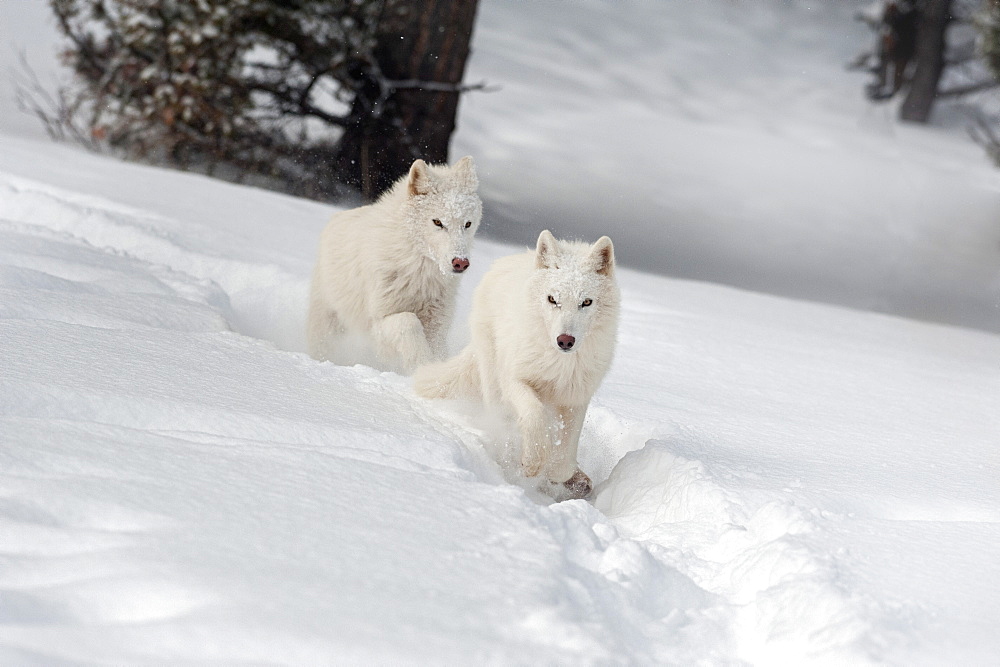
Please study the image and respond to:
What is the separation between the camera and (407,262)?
4.65 m

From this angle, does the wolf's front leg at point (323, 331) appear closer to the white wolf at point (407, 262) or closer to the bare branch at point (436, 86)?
the white wolf at point (407, 262)

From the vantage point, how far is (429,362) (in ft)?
14.9

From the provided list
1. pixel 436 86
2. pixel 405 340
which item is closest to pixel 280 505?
pixel 405 340

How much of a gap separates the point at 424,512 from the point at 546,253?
4.78 feet

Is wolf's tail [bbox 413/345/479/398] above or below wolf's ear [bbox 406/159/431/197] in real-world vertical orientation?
below

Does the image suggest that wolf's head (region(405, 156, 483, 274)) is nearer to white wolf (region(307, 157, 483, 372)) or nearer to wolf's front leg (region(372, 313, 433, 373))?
white wolf (region(307, 157, 483, 372))

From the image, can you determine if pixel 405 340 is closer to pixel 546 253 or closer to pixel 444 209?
pixel 444 209

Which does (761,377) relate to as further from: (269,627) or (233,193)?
(233,193)

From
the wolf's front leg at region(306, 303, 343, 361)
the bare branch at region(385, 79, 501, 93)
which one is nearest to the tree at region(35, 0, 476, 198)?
the bare branch at region(385, 79, 501, 93)

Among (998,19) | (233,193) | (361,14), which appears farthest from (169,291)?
(998,19)

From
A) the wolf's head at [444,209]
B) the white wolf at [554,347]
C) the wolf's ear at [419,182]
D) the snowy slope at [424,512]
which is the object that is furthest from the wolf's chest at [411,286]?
the white wolf at [554,347]

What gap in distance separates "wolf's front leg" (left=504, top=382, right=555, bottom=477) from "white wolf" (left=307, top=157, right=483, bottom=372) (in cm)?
96

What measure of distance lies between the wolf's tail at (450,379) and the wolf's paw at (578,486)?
64 cm

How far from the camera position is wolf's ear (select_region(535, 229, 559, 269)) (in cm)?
352
